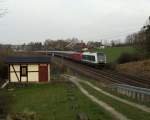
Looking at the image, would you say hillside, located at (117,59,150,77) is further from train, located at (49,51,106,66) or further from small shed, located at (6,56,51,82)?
small shed, located at (6,56,51,82)

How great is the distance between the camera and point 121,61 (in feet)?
280

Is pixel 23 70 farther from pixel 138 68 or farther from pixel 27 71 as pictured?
pixel 138 68

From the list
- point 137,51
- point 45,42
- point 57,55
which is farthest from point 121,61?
point 45,42

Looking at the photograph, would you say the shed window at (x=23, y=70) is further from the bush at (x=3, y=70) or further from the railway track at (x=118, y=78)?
the railway track at (x=118, y=78)

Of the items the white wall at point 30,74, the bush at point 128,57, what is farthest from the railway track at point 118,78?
the bush at point 128,57

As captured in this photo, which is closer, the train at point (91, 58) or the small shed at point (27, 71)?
the small shed at point (27, 71)

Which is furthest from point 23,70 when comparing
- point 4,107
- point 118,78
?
point 4,107

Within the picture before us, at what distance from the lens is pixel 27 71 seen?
162 feet

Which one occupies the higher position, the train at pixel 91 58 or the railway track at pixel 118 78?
the train at pixel 91 58

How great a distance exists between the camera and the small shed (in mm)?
49062

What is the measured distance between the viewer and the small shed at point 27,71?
4906cm

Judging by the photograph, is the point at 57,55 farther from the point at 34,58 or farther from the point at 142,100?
the point at 142,100

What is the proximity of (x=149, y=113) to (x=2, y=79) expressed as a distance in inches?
1529

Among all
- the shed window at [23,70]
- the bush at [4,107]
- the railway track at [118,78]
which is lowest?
the railway track at [118,78]
